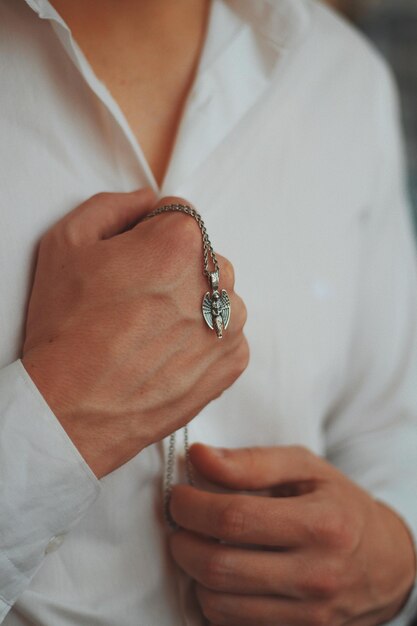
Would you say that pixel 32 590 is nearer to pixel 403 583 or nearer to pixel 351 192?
pixel 403 583

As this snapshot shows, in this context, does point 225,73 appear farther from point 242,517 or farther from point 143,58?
point 242,517

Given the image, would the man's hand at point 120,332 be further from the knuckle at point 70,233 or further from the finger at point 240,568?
the finger at point 240,568

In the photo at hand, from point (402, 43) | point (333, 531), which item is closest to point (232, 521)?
point (333, 531)

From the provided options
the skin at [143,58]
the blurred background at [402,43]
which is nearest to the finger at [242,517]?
the skin at [143,58]

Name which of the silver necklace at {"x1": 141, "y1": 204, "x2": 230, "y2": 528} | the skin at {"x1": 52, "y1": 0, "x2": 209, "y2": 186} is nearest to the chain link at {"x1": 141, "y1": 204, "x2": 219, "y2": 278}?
the silver necklace at {"x1": 141, "y1": 204, "x2": 230, "y2": 528}

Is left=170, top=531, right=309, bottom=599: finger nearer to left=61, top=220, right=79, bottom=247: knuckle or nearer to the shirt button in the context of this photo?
the shirt button

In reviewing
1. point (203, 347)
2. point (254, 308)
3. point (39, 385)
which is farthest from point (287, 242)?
point (39, 385)
